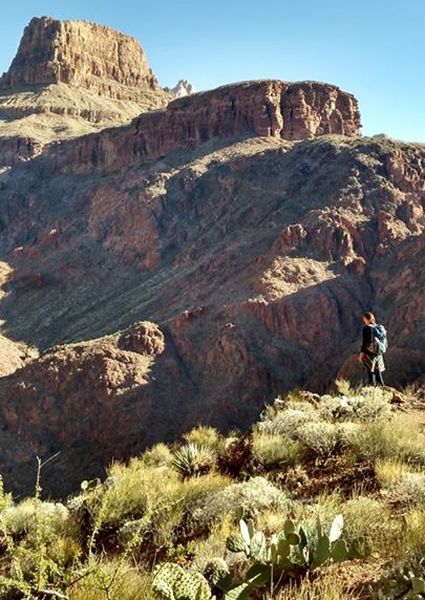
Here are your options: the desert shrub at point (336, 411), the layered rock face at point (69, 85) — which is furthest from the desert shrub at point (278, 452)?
the layered rock face at point (69, 85)

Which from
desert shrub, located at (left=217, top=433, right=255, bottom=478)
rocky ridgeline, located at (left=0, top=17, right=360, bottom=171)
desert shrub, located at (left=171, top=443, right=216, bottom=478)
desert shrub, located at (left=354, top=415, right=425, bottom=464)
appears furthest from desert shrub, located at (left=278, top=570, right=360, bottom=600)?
rocky ridgeline, located at (left=0, top=17, right=360, bottom=171)

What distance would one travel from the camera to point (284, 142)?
222ft

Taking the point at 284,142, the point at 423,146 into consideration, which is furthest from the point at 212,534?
the point at 284,142

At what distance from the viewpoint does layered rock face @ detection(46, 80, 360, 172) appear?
71312 millimetres

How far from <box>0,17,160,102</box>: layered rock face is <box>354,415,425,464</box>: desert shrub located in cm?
11281

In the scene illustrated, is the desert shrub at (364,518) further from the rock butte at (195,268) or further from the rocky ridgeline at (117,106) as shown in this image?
the rocky ridgeline at (117,106)

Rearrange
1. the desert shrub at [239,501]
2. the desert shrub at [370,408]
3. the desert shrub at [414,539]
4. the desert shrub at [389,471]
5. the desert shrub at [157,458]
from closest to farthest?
the desert shrub at [414,539] → the desert shrub at [239,501] → the desert shrub at [389,471] → the desert shrub at [370,408] → the desert shrub at [157,458]

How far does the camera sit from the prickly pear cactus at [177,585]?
13.3ft

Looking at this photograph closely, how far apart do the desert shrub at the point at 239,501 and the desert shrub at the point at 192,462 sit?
6.97 ft

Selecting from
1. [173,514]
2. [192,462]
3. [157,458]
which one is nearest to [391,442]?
[173,514]

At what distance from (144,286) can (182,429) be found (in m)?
21.1

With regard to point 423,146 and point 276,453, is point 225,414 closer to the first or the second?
point 276,453

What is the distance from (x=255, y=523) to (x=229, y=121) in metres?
70.2

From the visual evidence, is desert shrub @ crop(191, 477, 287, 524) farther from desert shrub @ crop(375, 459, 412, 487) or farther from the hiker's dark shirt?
the hiker's dark shirt
